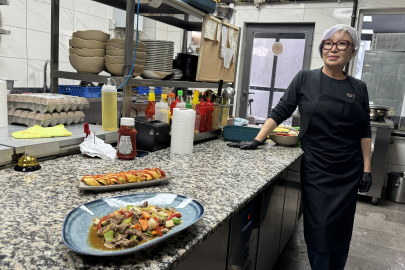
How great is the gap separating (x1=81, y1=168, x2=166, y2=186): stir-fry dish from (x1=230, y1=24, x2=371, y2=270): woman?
1.05 m

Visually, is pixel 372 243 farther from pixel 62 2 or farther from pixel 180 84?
pixel 62 2

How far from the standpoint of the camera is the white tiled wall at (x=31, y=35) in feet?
11.9

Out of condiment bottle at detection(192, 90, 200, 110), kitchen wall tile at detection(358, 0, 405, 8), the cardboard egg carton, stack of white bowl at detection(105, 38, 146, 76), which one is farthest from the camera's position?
kitchen wall tile at detection(358, 0, 405, 8)

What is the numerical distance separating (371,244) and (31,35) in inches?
167

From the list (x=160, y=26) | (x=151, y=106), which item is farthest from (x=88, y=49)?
(x=160, y=26)

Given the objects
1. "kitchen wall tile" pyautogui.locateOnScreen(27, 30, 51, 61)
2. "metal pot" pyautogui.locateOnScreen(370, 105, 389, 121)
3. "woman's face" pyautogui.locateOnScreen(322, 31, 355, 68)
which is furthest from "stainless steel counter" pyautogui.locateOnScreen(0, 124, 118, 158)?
"metal pot" pyautogui.locateOnScreen(370, 105, 389, 121)

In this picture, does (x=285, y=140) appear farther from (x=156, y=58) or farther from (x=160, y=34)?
(x=160, y=34)

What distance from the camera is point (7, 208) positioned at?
3.26 feet

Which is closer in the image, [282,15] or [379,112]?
[379,112]

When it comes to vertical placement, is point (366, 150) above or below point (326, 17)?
below

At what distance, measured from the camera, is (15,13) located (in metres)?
A: 3.62

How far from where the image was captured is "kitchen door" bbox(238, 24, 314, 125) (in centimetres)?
488

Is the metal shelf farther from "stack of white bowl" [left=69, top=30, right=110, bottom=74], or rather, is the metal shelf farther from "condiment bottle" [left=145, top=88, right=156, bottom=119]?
"condiment bottle" [left=145, top=88, right=156, bottom=119]

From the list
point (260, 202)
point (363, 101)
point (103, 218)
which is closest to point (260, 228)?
point (260, 202)
